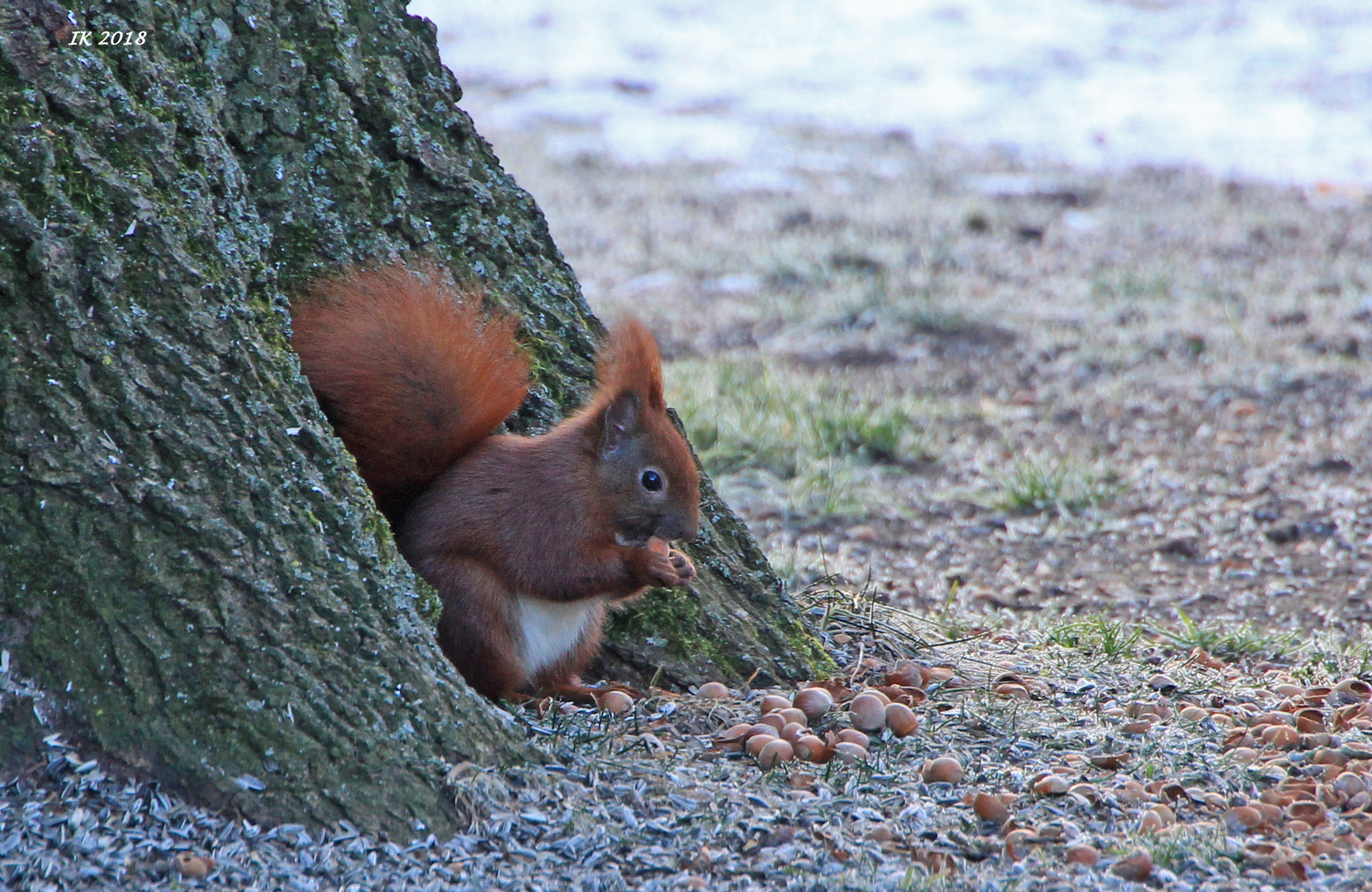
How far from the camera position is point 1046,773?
201 centimetres

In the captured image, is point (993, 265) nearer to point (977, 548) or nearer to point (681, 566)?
point (977, 548)

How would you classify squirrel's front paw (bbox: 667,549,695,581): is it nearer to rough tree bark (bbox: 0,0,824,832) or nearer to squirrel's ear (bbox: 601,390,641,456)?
squirrel's ear (bbox: 601,390,641,456)

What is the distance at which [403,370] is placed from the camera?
2098 millimetres

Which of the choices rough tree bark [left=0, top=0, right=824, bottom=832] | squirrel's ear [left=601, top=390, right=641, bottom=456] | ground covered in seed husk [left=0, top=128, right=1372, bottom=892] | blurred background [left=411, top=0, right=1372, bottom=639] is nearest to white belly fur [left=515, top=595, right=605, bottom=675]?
ground covered in seed husk [left=0, top=128, right=1372, bottom=892]

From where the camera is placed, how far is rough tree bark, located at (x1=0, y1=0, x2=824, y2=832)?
162cm

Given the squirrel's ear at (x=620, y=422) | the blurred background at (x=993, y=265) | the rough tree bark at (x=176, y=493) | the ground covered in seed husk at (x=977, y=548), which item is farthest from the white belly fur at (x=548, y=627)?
the blurred background at (x=993, y=265)

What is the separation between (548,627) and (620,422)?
1.14 ft

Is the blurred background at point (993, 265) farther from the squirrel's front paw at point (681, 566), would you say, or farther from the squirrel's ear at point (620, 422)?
the squirrel's ear at point (620, 422)

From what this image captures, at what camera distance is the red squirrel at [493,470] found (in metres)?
2.11

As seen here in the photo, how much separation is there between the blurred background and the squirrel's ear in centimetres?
79

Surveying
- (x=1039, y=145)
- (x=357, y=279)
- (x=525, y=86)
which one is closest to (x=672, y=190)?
(x=1039, y=145)

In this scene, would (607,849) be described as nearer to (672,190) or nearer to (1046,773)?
(1046,773)

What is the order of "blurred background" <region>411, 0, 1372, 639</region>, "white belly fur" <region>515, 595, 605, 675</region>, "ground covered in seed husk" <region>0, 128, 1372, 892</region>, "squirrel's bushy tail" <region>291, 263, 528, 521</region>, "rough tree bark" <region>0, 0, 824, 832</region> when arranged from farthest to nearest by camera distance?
"blurred background" <region>411, 0, 1372, 639</region>
"white belly fur" <region>515, 595, 605, 675</region>
"squirrel's bushy tail" <region>291, 263, 528, 521</region>
"ground covered in seed husk" <region>0, 128, 1372, 892</region>
"rough tree bark" <region>0, 0, 824, 832</region>

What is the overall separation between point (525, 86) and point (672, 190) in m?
3.20
